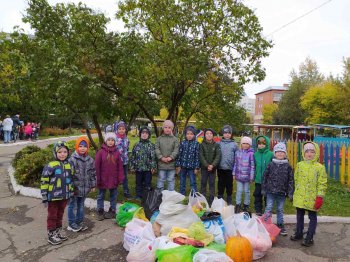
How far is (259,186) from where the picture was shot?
5762mm

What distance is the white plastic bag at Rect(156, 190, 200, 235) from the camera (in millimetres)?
4367

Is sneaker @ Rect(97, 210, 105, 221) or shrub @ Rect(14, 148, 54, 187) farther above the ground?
shrub @ Rect(14, 148, 54, 187)

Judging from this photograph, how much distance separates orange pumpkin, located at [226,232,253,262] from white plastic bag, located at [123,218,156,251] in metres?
0.96

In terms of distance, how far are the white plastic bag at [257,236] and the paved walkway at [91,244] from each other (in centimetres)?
14

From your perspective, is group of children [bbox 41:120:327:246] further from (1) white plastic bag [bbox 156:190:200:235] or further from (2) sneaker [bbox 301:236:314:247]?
(1) white plastic bag [bbox 156:190:200:235]

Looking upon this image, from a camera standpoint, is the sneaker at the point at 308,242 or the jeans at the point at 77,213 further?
the jeans at the point at 77,213

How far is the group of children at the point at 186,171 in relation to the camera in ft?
15.3

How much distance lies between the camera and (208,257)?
345cm

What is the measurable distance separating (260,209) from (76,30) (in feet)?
19.3

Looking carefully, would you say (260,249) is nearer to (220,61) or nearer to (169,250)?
(169,250)

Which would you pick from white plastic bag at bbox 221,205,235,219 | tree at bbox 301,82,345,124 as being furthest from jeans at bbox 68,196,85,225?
tree at bbox 301,82,345,124

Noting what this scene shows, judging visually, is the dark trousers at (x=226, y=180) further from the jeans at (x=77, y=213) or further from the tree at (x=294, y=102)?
the tree at (x=294, y=102)

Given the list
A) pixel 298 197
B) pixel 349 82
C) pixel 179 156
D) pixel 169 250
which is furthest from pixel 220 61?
pixel 349 82

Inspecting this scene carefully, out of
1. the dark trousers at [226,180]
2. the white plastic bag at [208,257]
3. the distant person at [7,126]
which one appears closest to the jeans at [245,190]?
the dark trousers at [226,180]
